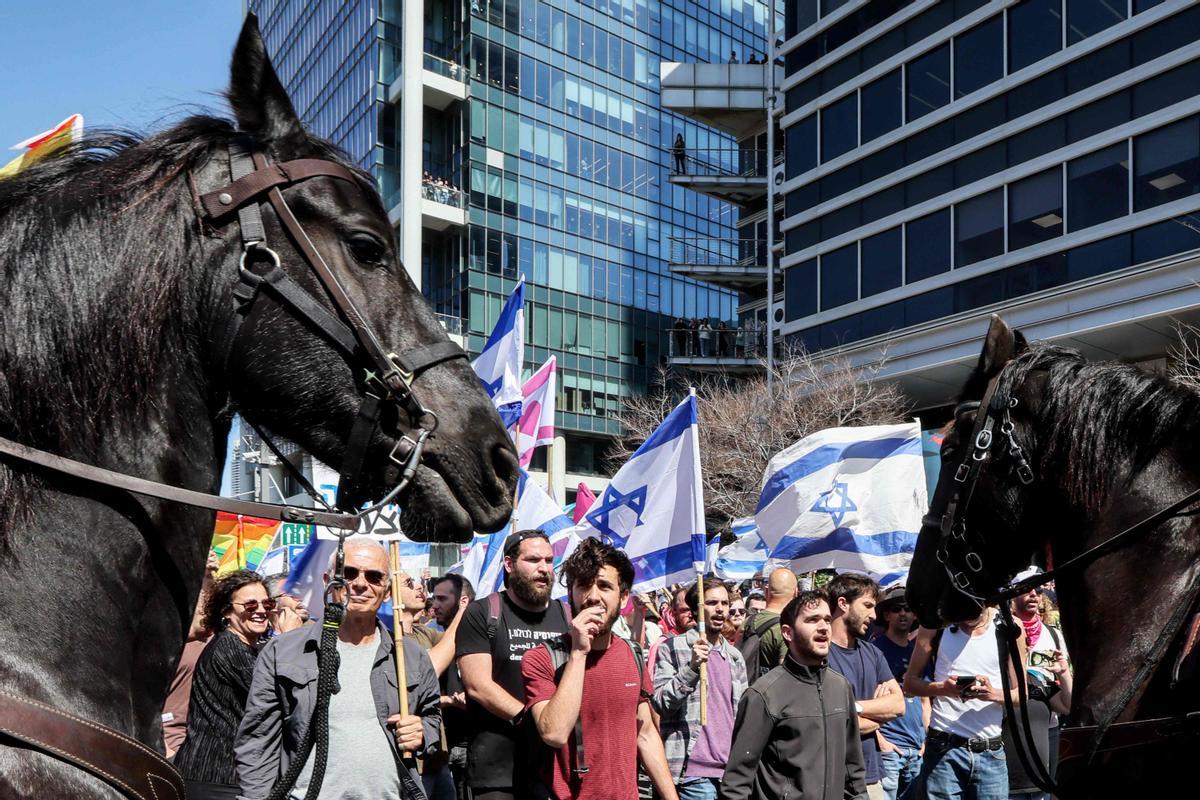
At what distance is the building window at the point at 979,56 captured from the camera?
127 feet

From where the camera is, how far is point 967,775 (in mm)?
8422

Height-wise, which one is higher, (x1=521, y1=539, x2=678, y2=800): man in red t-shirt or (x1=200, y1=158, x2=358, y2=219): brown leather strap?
(x1=200, y1=158, x2=358, y2=219): brown leather strap

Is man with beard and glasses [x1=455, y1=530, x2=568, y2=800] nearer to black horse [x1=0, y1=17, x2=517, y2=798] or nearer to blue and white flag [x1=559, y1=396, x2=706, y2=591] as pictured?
blue and white flag [x1=559, y1=396, x2=706, y2=591]

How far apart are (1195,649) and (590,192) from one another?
64346 millimetres

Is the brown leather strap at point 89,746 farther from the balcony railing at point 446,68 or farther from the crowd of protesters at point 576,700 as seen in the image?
the balcony railing at point 446,68

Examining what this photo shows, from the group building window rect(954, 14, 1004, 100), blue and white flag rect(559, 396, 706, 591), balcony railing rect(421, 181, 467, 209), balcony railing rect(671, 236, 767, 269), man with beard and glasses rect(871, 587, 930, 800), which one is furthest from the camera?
balcony railing rect(671, 236, 767, 269)

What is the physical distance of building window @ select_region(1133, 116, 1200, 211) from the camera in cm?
3139

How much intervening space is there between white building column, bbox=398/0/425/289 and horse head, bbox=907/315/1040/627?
175ft

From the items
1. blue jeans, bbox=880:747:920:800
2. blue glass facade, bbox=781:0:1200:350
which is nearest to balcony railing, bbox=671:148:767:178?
blue glass facade, bbox=781:0:1200:350

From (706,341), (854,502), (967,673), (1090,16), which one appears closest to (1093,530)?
(967,673)

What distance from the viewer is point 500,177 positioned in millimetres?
61312

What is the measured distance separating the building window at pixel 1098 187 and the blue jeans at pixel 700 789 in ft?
99.0

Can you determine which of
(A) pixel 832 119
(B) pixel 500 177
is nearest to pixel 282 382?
(A) pixel 832 119

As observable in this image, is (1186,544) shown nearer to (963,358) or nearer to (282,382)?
(282,382)
